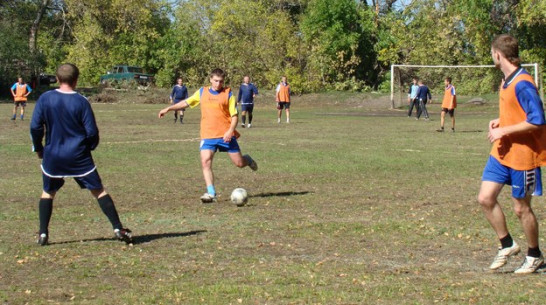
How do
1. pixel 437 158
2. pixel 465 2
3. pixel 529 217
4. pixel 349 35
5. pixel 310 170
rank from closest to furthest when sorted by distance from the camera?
pixel 529 217, pixel 310 170, pixel 437 158, pixel 465 2, pixel 349 35

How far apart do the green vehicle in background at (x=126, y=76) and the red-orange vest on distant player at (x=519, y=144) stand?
2231 inches

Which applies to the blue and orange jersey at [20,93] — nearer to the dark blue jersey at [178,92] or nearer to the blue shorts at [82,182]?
the dark blue jersey at [178,92]

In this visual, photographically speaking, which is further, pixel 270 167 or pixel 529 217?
pixel 270 167

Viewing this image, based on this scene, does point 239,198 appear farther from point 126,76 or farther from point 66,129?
point 126,76

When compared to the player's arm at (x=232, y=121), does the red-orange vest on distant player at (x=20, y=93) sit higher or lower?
lower

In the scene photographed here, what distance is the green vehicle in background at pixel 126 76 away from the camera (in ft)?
205

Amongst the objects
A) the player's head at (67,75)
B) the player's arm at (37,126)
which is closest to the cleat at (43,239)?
the player's arm at (37,126)

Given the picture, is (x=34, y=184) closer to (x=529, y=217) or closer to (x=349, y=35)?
→ (x=529, y=217)

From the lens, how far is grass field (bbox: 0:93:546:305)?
257 inches

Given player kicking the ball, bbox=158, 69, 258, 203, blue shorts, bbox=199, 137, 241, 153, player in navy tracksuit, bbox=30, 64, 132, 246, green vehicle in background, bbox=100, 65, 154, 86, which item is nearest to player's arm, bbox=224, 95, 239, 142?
player kicking the ball, bbox=158, 69, 258, 203

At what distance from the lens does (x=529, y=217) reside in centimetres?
706

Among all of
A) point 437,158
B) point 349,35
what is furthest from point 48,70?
point 437,158

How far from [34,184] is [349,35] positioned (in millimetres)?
46533

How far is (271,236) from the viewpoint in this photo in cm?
905
